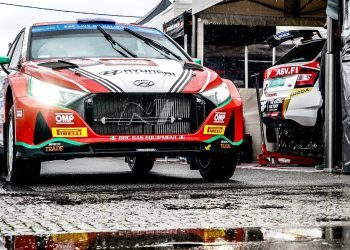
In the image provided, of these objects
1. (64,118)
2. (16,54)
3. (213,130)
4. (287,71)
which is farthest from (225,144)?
(287,71)

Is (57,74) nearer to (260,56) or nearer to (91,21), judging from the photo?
(91,21)

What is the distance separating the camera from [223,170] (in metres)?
7.98

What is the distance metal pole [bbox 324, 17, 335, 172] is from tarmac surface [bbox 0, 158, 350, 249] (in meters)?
2.70

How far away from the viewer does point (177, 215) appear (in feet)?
15.4

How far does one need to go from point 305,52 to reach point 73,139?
5.20 metres

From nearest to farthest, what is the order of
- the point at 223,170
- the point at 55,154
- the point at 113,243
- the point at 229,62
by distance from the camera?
the point at 113,243, the point at 55,154, the point at 223,170, the point at 229,62

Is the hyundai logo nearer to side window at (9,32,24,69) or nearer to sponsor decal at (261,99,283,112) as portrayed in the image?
side window at (9,32,24,69)

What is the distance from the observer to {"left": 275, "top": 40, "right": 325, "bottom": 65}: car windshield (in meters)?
11.1

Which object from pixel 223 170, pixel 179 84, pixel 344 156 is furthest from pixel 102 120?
pixel 344 156

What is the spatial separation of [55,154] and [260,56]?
15345 mm

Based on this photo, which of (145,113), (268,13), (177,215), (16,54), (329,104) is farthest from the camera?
(268,13)

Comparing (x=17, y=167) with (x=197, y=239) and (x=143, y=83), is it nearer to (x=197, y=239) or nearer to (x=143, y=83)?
(x=143, y=83)

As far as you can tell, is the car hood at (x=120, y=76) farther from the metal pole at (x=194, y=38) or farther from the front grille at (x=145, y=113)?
the metal pole at (x=194, y=38)

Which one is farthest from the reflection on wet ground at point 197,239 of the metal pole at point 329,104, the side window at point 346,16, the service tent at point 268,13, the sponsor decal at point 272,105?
the service tent at point 268,13
